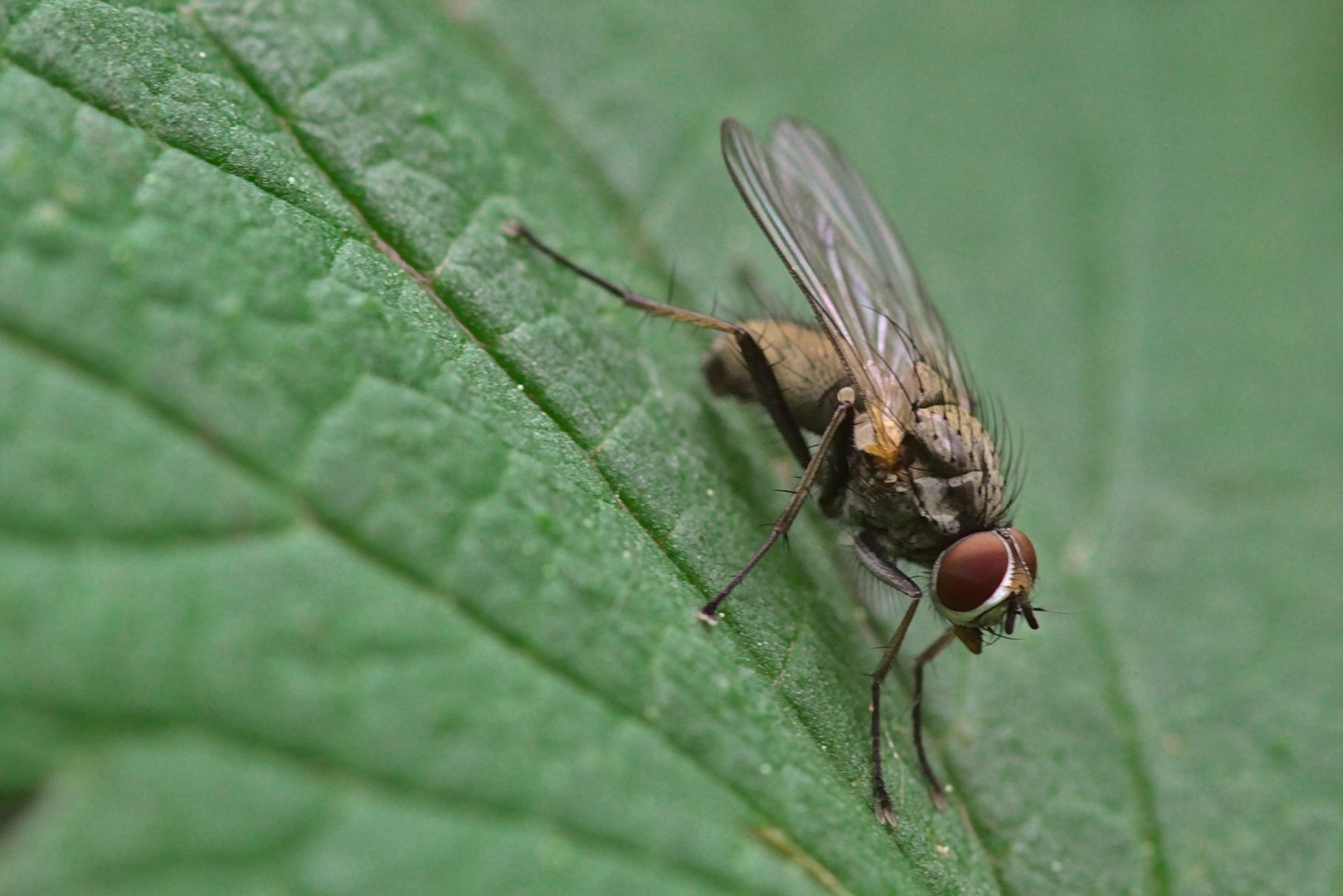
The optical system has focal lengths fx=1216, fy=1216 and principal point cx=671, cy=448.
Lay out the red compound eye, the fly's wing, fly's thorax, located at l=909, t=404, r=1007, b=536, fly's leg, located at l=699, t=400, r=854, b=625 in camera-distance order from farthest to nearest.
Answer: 1. the fly's wing
2. fly's thorax, located at l=909, t=404, r=1007, b=536
3. the red compound eye
4. fly's leg, located at l=699, t=400, r=854, b=625

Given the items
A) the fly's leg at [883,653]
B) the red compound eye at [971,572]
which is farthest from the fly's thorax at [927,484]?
the red compound eye at [971,572]

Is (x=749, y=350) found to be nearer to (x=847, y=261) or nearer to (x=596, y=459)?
(x=847, y=261)

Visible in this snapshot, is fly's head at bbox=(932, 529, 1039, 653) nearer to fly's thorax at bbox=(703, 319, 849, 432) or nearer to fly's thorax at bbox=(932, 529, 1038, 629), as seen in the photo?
fly's thorax at bbox=(932, 529, 1038, 629)

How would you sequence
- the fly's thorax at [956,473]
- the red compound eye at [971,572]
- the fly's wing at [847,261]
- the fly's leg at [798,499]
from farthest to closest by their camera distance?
the fly's wing at [847,261], the fly's thorax at [956,473], the red compound eye at [971,572], the fly's leg at [798,499]

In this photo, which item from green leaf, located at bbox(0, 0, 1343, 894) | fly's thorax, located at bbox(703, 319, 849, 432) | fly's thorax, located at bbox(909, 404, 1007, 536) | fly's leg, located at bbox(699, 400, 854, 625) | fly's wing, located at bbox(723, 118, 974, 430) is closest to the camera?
green leaf, located at bbox(0, 0, 1343, 894)

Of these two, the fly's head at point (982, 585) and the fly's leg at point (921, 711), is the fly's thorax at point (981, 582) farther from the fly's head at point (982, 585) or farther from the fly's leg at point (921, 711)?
the fly's leg at point (921, 711)

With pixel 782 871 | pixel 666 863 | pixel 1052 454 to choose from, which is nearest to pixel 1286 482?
pixel 1052 454

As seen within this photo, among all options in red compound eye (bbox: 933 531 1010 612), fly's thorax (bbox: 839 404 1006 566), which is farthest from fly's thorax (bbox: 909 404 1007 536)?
red compound eye (bbox: 933 531 1010 612)

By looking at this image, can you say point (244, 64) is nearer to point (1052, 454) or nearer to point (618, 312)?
point (618, 312)

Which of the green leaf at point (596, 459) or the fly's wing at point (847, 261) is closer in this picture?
the green leaf at point (596, 459)
